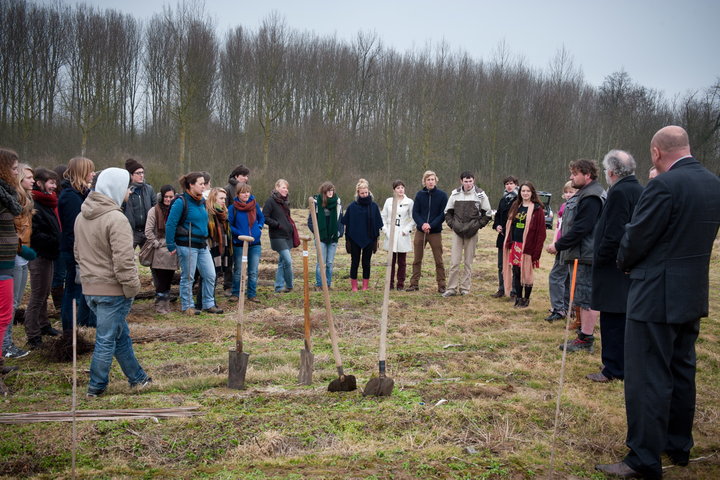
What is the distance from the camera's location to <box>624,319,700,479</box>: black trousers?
3.86 meters

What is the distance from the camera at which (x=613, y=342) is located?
A: 5.95 m

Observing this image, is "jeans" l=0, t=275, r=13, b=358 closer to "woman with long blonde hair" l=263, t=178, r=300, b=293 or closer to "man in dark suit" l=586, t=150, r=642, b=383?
"woman with long blonde hair" l=263, t=178, r=300, b=293

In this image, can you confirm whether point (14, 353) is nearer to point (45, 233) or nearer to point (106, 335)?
point (45, 233)

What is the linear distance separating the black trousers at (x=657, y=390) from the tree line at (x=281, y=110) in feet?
86.8

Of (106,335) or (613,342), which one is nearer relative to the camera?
(106,335)

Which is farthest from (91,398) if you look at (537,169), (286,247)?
(537,169)

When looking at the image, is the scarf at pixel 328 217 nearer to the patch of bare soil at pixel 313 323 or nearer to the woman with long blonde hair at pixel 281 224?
the woman with long blonde hair at pixel 281 224

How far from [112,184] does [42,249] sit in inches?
105

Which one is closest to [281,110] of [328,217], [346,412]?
[328,217]

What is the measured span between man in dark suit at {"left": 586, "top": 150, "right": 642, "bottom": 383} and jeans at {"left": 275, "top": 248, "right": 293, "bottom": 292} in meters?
6.16

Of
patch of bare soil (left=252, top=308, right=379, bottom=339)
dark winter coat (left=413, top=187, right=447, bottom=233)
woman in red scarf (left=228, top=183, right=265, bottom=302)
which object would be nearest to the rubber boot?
patch of bare soil (left=252, top=308, right=379, bottom=339)

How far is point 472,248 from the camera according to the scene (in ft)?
36.0

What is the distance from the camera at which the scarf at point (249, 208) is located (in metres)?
9.97

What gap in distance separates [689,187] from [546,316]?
5.68 m
